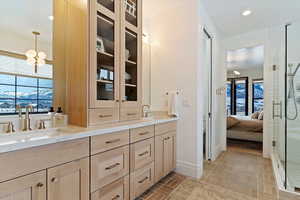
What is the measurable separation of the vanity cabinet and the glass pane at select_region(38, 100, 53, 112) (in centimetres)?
42

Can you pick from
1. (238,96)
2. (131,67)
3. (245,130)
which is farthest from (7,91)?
(238,96)

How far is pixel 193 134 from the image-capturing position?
7.99 feet

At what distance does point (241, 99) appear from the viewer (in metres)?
7.59

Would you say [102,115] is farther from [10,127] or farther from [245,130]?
[245,130]

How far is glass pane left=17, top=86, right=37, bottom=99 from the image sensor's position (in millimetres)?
1367

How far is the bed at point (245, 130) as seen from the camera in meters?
4.15

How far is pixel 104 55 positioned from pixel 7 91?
871 mm

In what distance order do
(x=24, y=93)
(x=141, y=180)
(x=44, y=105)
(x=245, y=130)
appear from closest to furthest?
(x=24, y=93), (x=44, y=105), (x=141, y=180), (x=245, y=130)

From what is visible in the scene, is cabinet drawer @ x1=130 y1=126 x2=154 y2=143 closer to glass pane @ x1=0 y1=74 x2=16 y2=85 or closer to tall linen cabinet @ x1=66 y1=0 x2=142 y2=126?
tall linen cabinet @ x1=66 y1=0 x2=142 y2=126

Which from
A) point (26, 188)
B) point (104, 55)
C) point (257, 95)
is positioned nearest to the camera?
point (26, 188)

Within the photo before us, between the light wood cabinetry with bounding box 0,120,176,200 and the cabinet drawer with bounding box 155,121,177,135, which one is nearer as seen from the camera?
the light wood cabinetry with bounding box 0,120,176,200

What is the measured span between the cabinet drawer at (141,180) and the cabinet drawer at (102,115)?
0.64 m

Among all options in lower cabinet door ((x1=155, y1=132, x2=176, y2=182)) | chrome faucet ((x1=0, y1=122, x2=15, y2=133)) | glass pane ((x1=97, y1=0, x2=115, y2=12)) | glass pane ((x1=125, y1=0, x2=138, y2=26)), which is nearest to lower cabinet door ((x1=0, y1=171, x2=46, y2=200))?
chrome faucet ((x1=0, y1=122, x2=15, y2=133))

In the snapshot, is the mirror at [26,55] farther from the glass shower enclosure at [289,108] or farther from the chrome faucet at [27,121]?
the glass shower enclosure at [289,108]
